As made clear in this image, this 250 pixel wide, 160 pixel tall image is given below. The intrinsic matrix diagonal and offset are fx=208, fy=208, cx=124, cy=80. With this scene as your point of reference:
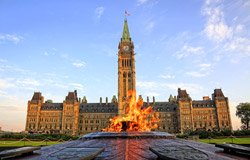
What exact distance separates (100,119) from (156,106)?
29.3 meters

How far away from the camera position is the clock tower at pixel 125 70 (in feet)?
314

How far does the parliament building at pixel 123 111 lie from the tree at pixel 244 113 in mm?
14319

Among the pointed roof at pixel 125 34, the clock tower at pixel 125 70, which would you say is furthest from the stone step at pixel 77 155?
the pointed roof at pixel 125 34

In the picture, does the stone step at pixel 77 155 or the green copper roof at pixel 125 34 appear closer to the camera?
the stone step at pixel 77 155

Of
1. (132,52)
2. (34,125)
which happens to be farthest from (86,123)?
(132,52)

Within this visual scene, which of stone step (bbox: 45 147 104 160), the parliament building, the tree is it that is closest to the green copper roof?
the parliament building

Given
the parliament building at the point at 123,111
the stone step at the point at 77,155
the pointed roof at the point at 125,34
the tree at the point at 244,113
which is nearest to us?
the stone step at the point at 77,155

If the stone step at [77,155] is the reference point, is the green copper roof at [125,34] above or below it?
above

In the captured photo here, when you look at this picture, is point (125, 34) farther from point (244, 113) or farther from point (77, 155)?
point (77, 155)

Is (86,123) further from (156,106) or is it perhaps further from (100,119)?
(156,106)

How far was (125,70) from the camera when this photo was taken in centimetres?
10150

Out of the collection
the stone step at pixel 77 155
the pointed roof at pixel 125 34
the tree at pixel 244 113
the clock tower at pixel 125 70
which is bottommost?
the stone step at pixel 77 155

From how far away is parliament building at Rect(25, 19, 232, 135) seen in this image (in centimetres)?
9475

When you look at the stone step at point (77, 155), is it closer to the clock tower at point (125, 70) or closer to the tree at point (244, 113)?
the tree at point (244, 113)
